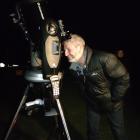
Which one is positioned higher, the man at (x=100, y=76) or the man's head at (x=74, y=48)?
the man's head at (x=74, y=48)

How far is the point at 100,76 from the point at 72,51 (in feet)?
1.62

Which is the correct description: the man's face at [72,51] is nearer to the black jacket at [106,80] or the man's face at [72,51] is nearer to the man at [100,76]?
the man at [100,76]

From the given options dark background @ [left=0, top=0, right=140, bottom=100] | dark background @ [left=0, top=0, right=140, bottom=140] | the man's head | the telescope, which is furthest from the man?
dark background @ [left=0, top=0, right=140, bottom=100]

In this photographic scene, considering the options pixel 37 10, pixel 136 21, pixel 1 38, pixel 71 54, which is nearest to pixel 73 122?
pixel 71 54

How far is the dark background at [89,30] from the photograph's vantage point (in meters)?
7.87

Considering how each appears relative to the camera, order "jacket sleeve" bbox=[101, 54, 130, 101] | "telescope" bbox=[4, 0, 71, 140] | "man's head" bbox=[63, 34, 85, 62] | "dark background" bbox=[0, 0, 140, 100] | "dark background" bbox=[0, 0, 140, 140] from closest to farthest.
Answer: "telescope" bbox=[4, 0, 71, 140]
"man's head" bbox=[63, 34, 85, 62]
"jacket sleeve" bbox=[101, 54, 130, 101]
"dark background" bbox=[0, 0, 140, 140]
"dark background" bbox=[0, 0, 140, 100]

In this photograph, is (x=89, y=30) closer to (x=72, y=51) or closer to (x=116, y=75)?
(x=116, y=75)

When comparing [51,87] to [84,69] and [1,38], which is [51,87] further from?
[1,38]

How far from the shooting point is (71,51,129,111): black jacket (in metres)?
3.85

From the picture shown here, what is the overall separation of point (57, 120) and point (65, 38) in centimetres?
125

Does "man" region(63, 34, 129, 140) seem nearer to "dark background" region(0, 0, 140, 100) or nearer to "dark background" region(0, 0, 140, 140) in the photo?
"dark background" region(0, 0, 140, 140)

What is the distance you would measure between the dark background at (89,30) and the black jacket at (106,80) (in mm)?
2668

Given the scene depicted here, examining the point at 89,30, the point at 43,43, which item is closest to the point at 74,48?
the point at 43,43

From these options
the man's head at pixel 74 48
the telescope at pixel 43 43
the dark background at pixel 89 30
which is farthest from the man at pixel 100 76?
the dark background at pixel 89 30
